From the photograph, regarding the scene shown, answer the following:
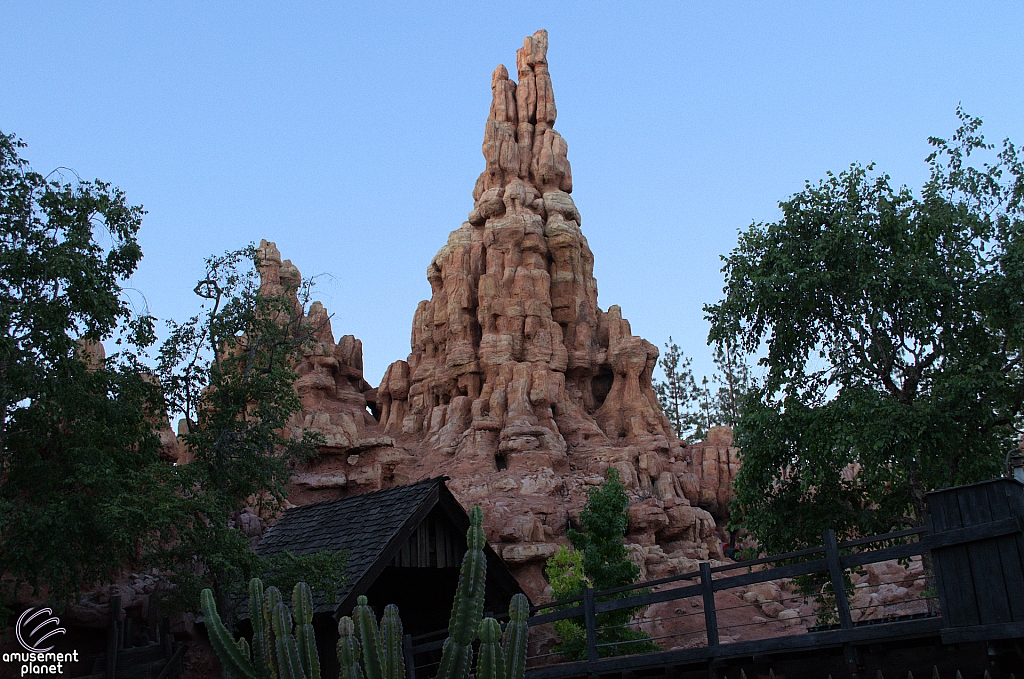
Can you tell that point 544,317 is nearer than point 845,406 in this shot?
No

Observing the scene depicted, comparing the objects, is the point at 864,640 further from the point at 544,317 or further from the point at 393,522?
the point at 544,317

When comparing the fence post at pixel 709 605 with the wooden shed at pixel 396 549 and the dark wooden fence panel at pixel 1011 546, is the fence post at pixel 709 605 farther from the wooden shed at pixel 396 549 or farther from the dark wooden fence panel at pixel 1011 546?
the wooden shed at pixel 396 549

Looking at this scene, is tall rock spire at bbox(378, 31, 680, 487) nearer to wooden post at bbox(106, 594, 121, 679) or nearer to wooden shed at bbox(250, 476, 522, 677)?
wooden shed at bbox(250, 476, 522, 677)

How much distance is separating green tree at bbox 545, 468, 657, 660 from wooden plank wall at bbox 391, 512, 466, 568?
229 inches

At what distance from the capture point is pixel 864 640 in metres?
8.34

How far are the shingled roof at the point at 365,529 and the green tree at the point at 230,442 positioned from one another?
0.39 m

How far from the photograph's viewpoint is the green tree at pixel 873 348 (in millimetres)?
14492

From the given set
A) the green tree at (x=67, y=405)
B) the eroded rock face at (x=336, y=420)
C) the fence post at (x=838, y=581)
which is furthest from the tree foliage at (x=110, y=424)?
the eroded rock face at (x=336, y=420)

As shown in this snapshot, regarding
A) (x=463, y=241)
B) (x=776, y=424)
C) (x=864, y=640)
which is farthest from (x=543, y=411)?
(x=864, y=640)

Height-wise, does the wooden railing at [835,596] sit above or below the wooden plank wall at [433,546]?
below

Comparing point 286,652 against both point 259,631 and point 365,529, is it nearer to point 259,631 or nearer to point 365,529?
point 259,631

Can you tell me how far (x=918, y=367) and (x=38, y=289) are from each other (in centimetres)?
1577

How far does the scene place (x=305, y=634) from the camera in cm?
700

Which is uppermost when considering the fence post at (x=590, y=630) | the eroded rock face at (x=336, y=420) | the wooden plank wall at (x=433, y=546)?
the eroded rock face at (x=336, y=420)
